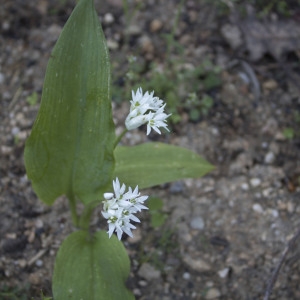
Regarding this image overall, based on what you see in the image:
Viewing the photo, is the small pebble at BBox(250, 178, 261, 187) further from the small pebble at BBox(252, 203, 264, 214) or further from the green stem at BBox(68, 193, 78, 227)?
the green stem at BBox(68, 193, 78, 227)

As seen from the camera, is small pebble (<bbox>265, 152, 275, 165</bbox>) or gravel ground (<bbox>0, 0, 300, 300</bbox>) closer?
gravel ground (<bbox>0, 0, 300, 300</bbox>)

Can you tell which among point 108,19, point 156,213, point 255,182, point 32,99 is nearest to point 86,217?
point 156,213

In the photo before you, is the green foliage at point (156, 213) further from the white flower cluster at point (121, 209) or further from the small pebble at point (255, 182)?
the white flower cluster at point (121, 209)

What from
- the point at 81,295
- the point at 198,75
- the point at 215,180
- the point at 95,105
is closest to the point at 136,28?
the point at 198,75

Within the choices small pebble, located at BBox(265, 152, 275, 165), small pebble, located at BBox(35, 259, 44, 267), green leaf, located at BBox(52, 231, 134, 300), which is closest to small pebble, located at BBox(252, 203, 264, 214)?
small pebble, located at BBox(265, 152, 275, 165)

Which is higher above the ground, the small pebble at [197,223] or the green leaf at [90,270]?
the small pebble at [197,223]

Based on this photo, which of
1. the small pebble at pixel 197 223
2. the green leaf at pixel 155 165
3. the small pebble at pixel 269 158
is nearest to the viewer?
the green leaf at pixel 155 165

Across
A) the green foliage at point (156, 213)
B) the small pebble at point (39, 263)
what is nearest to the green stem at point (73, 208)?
the small pebble at point (39, 263)
